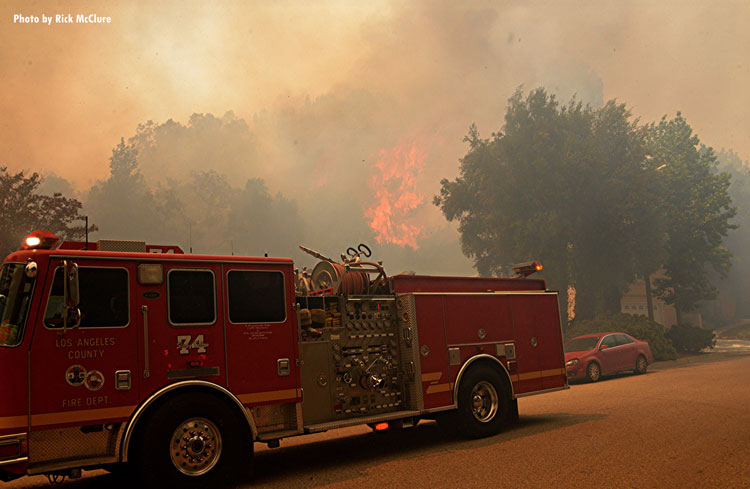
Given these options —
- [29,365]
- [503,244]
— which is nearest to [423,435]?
[29,365]

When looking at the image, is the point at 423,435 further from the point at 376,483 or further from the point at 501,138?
the point at 501,138

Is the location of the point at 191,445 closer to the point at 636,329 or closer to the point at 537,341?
the point at 537,341

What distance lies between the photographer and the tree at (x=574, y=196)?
33750mm

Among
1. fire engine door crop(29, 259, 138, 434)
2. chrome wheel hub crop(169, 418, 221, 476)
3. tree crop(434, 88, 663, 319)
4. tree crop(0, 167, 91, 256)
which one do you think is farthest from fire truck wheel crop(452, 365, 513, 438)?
tree crop(434, 88, 663, 319)

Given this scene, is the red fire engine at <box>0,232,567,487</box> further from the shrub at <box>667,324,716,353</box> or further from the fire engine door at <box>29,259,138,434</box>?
the shrub at <box>667,324,716,353</box>

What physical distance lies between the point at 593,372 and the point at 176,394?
16.2 m

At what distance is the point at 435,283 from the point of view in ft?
33.2

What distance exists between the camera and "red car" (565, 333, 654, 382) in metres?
20.1

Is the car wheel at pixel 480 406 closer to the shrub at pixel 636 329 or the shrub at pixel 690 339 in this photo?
the shrub at pixel 636 329

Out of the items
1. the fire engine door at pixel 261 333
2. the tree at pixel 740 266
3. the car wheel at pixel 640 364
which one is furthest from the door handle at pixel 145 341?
the tree at pixel 740 266

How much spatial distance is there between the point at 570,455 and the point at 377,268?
12.7 feet

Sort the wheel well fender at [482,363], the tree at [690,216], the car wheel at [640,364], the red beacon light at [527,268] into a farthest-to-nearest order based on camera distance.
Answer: the tree at [690,216] → the car wheel at [640,364] → the red beacon light at [527,268] → the wheel well fender at [482,363]

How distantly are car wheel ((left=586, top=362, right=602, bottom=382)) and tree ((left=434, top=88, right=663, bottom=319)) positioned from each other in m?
13.9

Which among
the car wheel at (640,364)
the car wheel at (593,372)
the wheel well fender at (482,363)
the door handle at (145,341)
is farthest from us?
the car wheel at (640,364)
